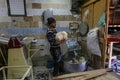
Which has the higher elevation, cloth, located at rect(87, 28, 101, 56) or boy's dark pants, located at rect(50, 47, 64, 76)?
cloth, located at rect(87, 28, 101, 56)

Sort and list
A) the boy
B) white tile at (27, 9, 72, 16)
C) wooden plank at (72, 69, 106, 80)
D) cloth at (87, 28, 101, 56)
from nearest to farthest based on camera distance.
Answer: wooden plank at (72, 69, 106, 80) < cloth at (87, 28, 101, 56) < the boy < white tile at (27, 9, 72, 16)

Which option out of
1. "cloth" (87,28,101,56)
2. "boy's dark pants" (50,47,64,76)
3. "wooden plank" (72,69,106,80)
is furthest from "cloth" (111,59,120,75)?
"boy's dark pants" (50,47,64,76)

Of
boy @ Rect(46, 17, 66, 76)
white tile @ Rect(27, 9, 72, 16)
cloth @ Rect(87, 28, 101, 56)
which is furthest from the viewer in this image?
white tile @ Rect(27, 9, 72, 16)

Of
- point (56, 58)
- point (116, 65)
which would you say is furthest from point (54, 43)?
point (116, 65)

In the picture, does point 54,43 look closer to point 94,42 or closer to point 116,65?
point 94,42

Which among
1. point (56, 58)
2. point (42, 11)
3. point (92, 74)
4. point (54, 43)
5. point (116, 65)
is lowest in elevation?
point (92, 74)

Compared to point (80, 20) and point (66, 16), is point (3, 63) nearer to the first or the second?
point (66, 16)

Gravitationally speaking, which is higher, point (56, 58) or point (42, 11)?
point (42, 11)

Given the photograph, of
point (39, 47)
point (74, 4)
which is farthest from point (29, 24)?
point (74, 4)

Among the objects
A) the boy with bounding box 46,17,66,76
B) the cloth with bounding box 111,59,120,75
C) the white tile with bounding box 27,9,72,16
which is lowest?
the cloth with bounding box 111,59,120,75

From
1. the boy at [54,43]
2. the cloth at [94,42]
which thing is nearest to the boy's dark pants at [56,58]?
the boy at [54,43]

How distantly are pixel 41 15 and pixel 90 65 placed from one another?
6.85 feet

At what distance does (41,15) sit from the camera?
14.2 ft

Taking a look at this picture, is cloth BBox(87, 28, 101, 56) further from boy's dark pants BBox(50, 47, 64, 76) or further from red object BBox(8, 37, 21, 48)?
red object BBox(8, 37, 21, 48)
